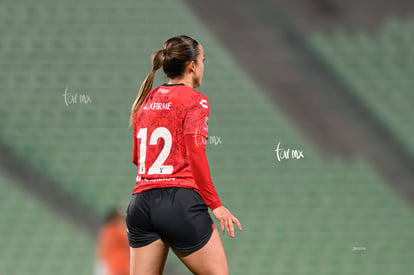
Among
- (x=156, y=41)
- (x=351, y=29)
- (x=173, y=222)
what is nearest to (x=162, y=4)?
(x=156, y=41)

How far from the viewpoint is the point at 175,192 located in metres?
2.24

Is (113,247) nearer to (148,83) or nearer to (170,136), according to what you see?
(148,83)

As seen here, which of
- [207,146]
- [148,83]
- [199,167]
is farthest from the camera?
[207,146]

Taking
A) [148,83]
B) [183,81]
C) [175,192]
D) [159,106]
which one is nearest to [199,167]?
[175,192]

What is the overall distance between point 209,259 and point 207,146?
2855 millimetres

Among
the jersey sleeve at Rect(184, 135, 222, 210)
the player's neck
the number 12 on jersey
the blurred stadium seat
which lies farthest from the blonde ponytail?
the blurred stadium seat

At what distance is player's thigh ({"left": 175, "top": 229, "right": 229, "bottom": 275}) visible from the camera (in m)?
2.21

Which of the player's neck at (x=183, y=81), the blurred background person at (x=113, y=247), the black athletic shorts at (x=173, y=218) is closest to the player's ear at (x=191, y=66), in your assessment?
the player's neck at (x=183, y=81)

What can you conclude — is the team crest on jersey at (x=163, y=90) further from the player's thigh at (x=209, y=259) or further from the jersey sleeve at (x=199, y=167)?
the player's thigh at (x=209, y=259)

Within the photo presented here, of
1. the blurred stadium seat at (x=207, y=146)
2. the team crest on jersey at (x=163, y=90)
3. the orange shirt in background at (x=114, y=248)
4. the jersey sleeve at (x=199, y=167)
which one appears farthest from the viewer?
the blurred stadium seat at (x=207, y=146)

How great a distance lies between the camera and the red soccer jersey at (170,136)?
7.36 ft

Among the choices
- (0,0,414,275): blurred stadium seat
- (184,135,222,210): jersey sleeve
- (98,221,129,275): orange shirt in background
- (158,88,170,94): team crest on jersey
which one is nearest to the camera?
(184,135,222,210): jersey sleeve

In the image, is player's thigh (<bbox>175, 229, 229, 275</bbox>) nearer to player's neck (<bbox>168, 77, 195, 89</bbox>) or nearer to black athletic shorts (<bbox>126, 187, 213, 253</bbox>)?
black athletic shorts (<bbox>126, 187, 213, 253</bbox>)

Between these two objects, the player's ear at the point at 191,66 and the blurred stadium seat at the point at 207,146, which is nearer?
the player's ear at the point at 191,66
